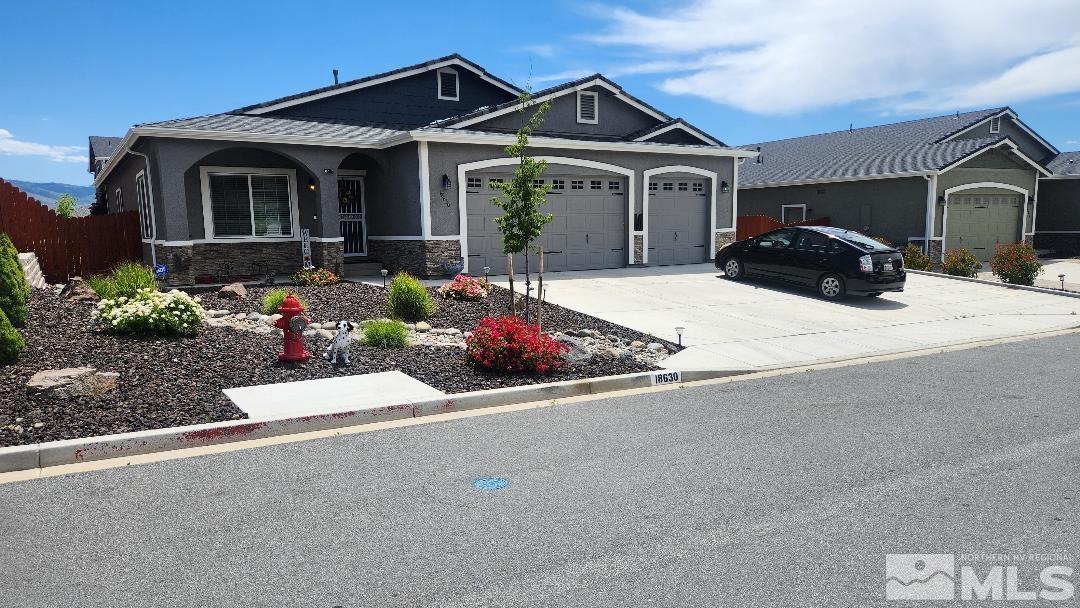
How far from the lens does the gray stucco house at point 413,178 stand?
15930mm

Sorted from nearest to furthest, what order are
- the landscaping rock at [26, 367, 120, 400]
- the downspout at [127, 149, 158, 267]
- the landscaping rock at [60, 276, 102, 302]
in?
1. the landscaping rock at [26, 367, 120, 400]
2. the landscaping rock at [60, 276, 102, 302]
3. the downspout at [127, 149, 158, 267]

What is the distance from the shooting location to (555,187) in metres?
18.1

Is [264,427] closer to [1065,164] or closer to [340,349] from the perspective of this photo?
[340,349]

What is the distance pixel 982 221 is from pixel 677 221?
12703 mm

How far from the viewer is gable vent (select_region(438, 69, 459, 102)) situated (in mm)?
20875

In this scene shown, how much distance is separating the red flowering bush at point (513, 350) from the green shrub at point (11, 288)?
5.50 metres

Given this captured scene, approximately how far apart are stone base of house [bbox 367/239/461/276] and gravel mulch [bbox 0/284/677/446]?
490 cm

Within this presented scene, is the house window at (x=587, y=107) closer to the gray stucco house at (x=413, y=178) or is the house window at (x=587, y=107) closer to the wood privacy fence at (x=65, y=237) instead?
the gray stucco house at (x=413, y=178)

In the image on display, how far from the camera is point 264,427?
6.18 m

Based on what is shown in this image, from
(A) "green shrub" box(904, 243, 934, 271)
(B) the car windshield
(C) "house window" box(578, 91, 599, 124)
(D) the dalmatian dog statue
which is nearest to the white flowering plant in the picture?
(D) the dalmatian dog statue

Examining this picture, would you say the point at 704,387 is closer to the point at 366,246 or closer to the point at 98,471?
the point at 98,471

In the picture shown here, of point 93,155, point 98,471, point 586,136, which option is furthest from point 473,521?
point 93,155

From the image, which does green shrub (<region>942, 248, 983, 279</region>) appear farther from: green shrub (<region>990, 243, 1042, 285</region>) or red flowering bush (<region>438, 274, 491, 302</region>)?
red flowering bush (<region>438, 274, 491, 302</region>)

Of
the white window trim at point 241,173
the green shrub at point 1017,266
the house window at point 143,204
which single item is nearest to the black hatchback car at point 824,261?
the green shrub at point 1017,266
